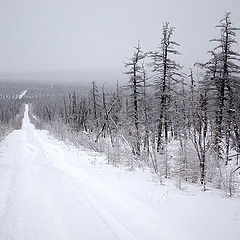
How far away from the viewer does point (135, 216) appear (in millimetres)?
5121

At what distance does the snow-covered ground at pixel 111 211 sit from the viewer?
14.4 ft

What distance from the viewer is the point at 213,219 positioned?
4.82 metres

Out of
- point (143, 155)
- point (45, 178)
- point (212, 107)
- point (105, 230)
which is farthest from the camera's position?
point (212, 107)

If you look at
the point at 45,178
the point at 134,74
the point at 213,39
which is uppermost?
the point at 213,39

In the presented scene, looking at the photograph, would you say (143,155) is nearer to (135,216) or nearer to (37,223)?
(135,216)

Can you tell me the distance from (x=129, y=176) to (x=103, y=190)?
2.11 meters

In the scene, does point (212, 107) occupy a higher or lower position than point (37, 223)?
higher

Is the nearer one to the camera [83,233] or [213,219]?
[83,233]

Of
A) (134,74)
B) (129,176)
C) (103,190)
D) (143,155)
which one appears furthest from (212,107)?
(103,190)

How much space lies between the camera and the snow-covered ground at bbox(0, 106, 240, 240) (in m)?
4.38

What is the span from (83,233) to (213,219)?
2.79 metres

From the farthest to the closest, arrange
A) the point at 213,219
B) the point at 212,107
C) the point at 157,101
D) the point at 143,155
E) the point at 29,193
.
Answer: the point at 157,101 → the point at 212,107 → the point at 143,155 → the point at 29,193 → the point at 213,219

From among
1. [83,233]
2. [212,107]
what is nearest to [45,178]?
[83,233]

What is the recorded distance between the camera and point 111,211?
5.39 m
